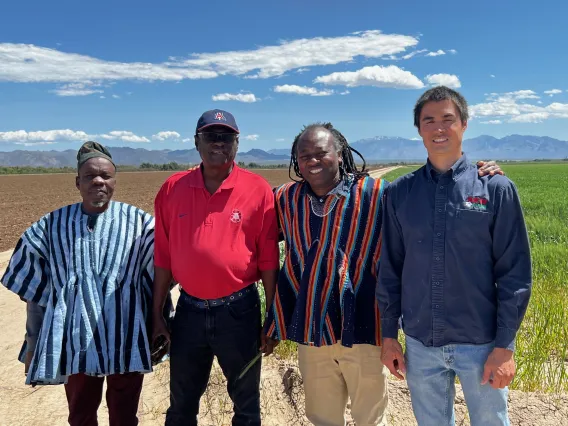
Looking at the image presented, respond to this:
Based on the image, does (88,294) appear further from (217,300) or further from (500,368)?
(500,368)

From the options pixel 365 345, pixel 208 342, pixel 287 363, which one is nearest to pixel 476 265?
pixel 365 345

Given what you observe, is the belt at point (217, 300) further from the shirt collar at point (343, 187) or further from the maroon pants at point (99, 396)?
the shirt collar at point (343, 187)

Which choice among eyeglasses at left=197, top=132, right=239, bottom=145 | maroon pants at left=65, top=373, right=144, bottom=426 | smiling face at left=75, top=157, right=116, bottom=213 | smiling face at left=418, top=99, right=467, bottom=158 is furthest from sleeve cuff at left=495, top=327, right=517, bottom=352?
smiling face at left=75, top=157, right=116, bottom=213

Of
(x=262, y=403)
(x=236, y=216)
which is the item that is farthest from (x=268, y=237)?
(x=262, y=403)

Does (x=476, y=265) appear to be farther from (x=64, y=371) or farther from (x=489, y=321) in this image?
(x=64, y=371)

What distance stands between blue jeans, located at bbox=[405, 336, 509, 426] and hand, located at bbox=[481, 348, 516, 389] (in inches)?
2.3

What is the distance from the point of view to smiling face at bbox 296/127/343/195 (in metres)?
2.73

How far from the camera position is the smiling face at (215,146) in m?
2.88

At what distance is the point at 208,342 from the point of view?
2.88 m

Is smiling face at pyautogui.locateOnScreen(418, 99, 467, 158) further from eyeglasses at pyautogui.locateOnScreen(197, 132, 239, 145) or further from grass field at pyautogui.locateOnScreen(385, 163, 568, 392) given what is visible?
grass field at pyautogui.locateOnScreen(385, 163, 568, 392)

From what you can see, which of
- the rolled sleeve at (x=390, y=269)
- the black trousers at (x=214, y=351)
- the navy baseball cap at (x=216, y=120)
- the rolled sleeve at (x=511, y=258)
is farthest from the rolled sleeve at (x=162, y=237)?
the rolled sleeve at (x=511, y=258)

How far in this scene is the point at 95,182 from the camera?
281 cm

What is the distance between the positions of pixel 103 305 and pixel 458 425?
2547mm

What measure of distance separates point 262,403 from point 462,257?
89.9 inches
